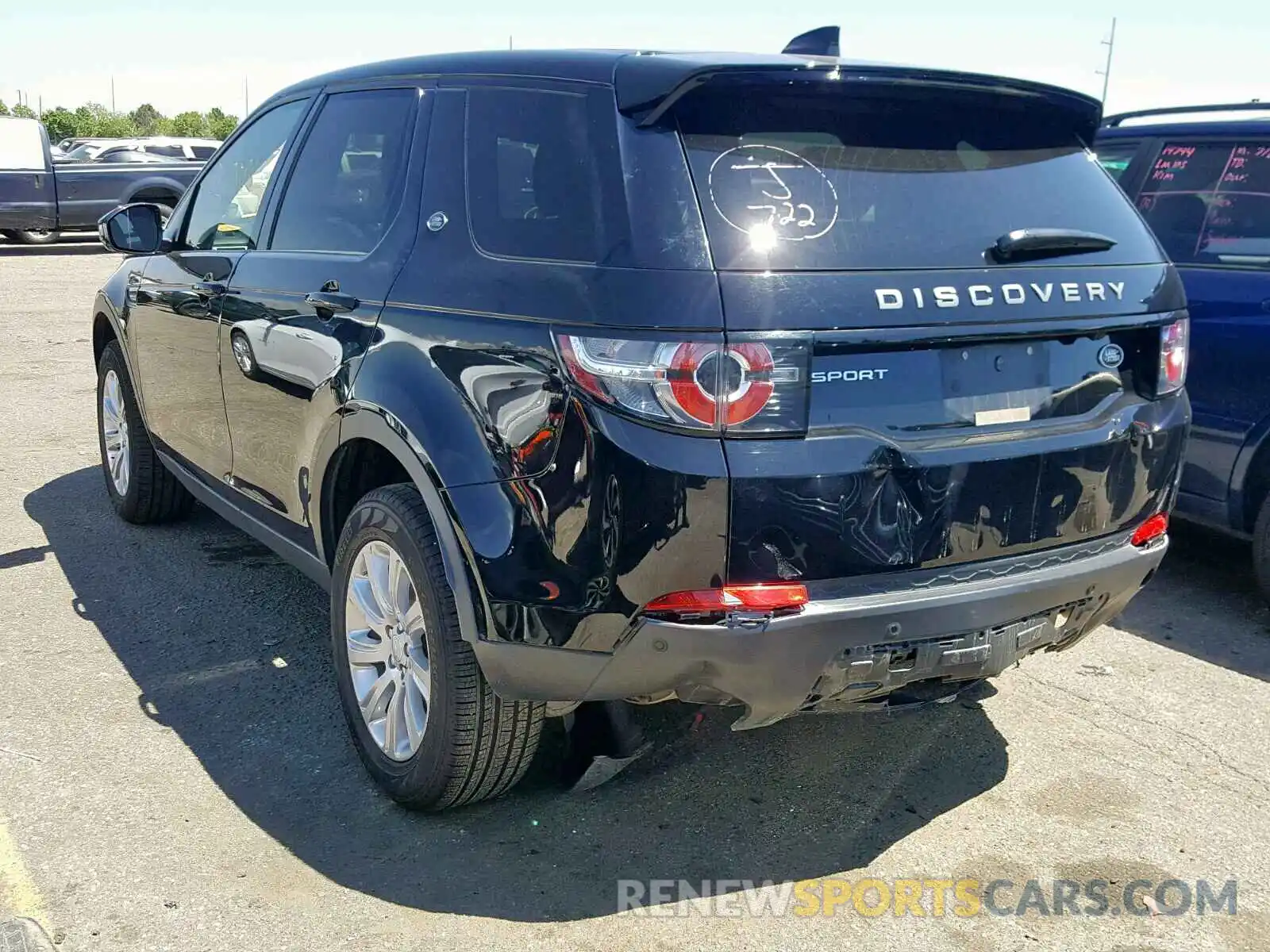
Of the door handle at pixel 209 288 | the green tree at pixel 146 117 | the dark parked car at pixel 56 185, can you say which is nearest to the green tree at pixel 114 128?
the green tree at pixel 146 117

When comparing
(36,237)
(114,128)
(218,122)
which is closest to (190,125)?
(218,122)

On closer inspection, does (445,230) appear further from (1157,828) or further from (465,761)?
(1157,828)

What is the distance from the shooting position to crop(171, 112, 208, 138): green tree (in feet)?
207

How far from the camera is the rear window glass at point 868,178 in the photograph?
2.55 m

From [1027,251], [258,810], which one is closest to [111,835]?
[258,810]

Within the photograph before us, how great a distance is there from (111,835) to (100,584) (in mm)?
1963

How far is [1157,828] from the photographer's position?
311 centimetres

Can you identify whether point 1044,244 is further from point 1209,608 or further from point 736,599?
point 1209,608

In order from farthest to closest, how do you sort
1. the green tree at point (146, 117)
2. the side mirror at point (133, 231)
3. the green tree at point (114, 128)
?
the green tree at point (146, 117) → the green tree at point (114, 128) → the side mirror at point (133, 231)

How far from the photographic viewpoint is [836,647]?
8.29ft

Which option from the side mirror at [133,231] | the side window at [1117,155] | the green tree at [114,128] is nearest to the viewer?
the side mirror at [133,231]

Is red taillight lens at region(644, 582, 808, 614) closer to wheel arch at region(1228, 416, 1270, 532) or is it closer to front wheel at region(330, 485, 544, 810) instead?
front wheel at region(330, 485, 544, 810)

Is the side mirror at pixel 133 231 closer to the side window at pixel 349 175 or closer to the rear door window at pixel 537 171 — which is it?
the side window at pixel 349 175

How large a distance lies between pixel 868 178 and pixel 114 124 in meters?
62.7
